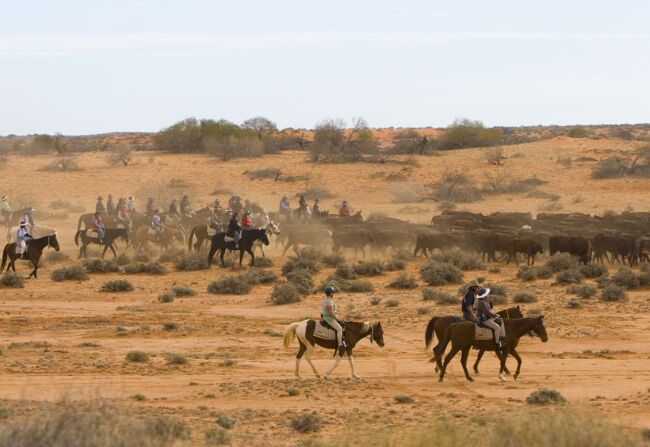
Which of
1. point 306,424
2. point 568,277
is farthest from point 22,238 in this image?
point 306,424

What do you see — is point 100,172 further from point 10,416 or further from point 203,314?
point 10,416

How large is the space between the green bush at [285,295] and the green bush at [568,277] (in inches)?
303

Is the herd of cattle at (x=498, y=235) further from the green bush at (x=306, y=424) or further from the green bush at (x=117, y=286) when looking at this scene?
the green bush at (x=306, y=424)

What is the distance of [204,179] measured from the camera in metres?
67.9

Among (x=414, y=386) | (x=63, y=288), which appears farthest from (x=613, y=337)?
(x=63, y=288)

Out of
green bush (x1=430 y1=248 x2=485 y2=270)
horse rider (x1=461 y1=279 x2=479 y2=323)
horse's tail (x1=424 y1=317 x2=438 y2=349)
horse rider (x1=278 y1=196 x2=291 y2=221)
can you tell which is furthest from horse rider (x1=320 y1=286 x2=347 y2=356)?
horse rider (x1=278 y1=196 x2=291 y2=221)

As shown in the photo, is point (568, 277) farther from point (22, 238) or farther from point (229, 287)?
point (22, 238)

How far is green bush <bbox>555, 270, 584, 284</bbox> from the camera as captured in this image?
30844 millimetres

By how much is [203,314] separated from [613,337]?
381 inches

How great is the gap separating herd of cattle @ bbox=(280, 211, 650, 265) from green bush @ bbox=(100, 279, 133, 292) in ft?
30.7

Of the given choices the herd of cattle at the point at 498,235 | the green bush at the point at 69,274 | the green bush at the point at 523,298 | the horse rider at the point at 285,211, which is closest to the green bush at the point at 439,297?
the green bush at the point at 523,298

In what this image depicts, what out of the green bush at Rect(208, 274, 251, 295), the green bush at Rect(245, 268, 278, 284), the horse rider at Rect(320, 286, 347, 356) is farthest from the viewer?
the green bush at Rect(245, 268, 278, 284)

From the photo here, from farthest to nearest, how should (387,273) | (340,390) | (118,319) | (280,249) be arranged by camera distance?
(280,249) < (387,273) < (118,319) < (340,390)

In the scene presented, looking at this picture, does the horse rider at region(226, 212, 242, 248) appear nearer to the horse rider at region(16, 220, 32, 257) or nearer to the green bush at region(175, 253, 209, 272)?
the green bush at region(175, 253, 209, 272)
